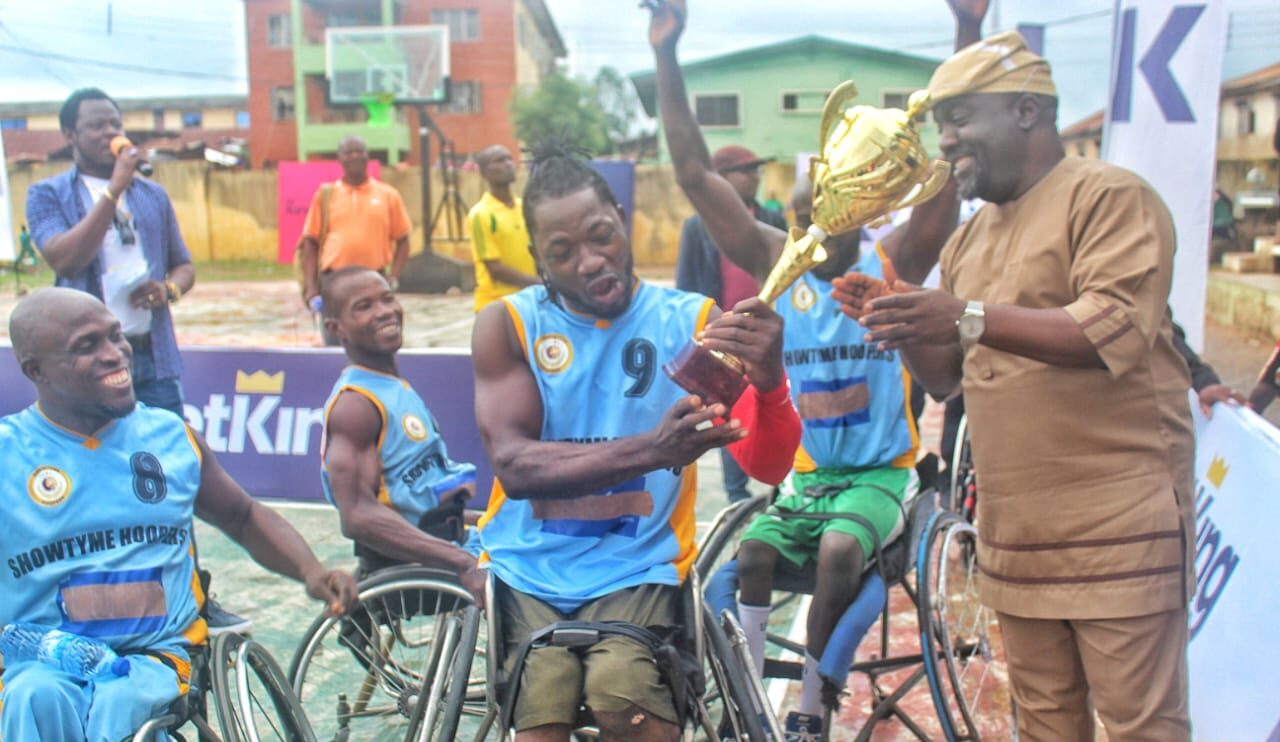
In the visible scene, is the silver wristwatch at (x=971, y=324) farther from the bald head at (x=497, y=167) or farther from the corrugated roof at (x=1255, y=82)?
the corrugated roof at (x=1255, y=82)

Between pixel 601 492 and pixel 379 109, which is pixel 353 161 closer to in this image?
pixel 601 492

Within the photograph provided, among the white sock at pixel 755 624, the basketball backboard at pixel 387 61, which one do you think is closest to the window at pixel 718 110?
the basketball backboard at pixel 387 61

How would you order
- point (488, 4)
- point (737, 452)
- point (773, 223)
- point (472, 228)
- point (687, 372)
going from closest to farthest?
1. point (687, 372)
2. point (737, 452)
3. point (773, 223)
4. point (472, 228)
5. point (488, 4)

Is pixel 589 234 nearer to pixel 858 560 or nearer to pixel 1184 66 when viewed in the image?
pixel 858 560

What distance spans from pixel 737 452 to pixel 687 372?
517 millimetres

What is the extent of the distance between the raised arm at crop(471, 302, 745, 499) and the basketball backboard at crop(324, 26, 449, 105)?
3059 centimetres

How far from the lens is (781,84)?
38125 mm

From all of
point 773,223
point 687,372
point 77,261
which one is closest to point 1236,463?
point 687,372

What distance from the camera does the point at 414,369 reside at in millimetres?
5605

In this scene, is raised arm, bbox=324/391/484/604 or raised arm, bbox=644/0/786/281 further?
raised arm, bbox=324/391/484/604

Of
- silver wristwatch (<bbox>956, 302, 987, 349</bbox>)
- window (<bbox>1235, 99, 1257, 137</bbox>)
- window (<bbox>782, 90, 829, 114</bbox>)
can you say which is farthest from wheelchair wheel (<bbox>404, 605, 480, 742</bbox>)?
window (<bbox>782, 90, 829, 114</bbox>)

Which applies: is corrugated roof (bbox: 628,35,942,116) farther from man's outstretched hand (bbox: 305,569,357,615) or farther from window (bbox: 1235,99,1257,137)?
man's outstretched hand (bbox: 305,569,357,615)

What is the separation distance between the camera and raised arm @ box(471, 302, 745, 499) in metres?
2.33

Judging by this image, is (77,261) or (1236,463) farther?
(77,261)
